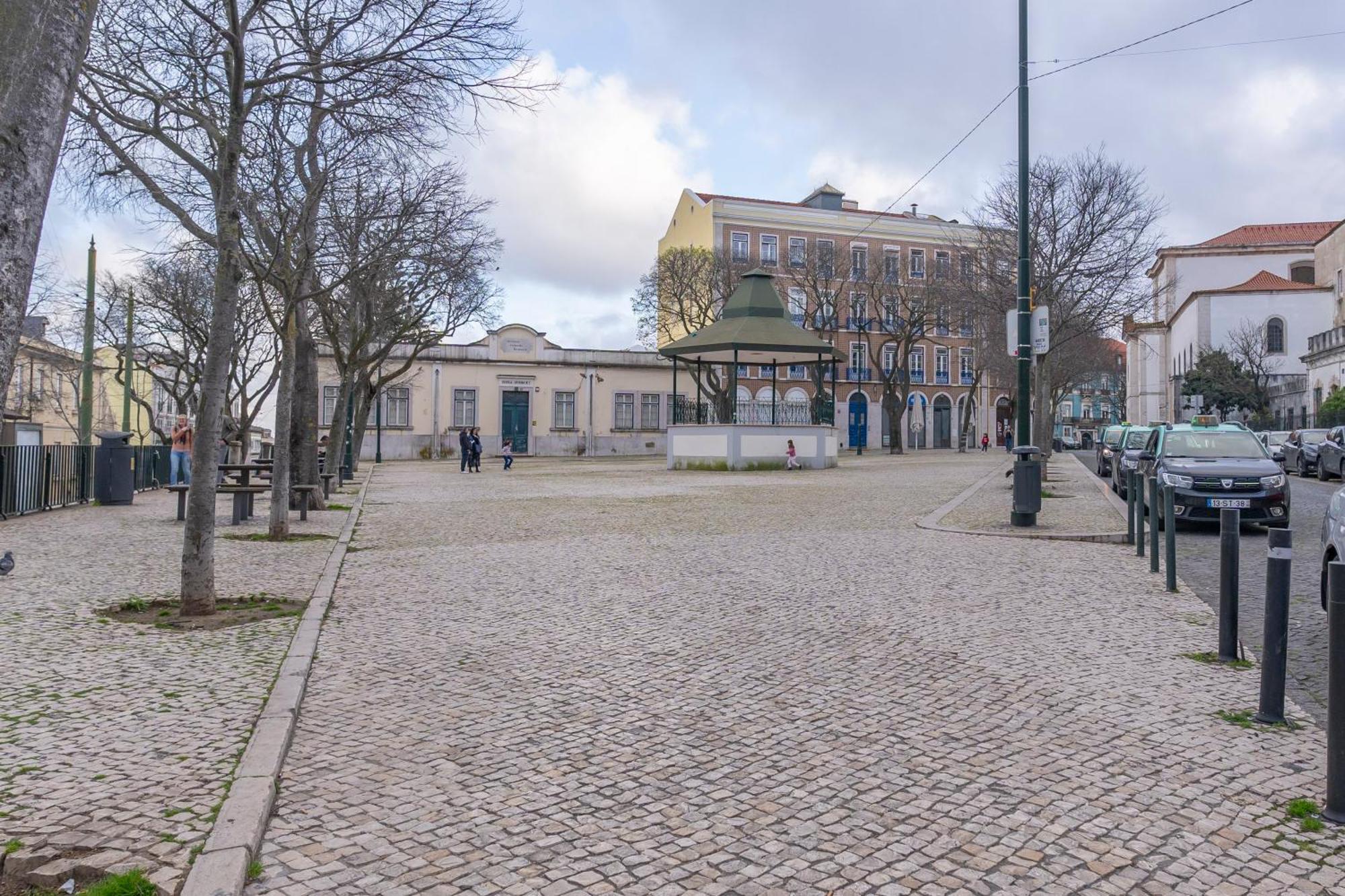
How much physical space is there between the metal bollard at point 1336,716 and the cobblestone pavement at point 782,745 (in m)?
0.18

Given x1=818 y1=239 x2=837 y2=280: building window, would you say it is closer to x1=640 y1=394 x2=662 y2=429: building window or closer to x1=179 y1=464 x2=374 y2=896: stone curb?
x1=640 y1=394 x2=662 y2=429: building window

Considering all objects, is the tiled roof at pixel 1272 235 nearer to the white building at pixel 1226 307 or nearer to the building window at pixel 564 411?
the white building at pixel 1226 307

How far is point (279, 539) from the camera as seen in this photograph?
13.0 metres

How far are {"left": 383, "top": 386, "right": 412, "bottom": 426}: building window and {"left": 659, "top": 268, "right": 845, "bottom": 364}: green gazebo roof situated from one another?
22.1m

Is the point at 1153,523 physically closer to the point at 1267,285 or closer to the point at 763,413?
the point at 763,413

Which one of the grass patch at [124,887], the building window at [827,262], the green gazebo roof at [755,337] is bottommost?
the grass patch at [124,887]

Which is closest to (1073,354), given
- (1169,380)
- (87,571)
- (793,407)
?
(793,407)

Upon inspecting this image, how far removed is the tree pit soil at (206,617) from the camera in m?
7.32

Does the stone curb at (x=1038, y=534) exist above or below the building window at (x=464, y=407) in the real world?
below

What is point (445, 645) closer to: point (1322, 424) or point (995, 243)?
point (995, 243)

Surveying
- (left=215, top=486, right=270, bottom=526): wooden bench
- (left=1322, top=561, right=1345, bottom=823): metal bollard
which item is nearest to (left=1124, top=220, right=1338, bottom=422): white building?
(left=215, top=486, right=270, bottom=526): wooden bench

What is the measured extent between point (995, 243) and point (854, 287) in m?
30.2

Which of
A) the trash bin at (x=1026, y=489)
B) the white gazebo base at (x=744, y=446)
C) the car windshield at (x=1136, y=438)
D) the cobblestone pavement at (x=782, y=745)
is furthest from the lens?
the white gazebo base at (x=744, y=446)

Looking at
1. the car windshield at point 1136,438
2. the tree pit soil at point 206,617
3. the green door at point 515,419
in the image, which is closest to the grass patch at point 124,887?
the tree pit soil at point 206,617
